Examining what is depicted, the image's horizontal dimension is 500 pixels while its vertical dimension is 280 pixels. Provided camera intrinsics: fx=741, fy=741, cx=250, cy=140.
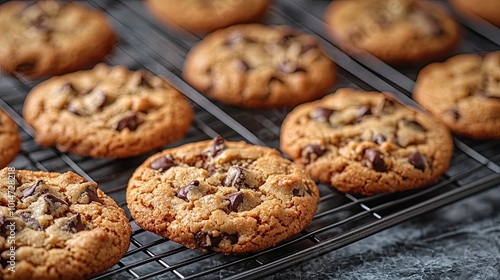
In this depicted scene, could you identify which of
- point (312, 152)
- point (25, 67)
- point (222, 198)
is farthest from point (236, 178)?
point (25, 67)

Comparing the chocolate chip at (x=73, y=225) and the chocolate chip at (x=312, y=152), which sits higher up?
the chocolate chip at (x=312, y=152)

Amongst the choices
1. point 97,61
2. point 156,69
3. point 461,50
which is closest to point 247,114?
point 156,69

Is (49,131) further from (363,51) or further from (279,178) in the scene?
(363,51)

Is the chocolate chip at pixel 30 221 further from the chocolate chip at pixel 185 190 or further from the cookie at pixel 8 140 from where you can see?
the cookie at pixel 8 140

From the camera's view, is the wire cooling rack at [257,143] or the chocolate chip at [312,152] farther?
the chocolate chip at [312,152]

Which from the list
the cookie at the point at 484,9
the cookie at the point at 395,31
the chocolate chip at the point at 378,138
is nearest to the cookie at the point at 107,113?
the chocolate chip at the point at 378,138

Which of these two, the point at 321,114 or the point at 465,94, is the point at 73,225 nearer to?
the point at 321,114
